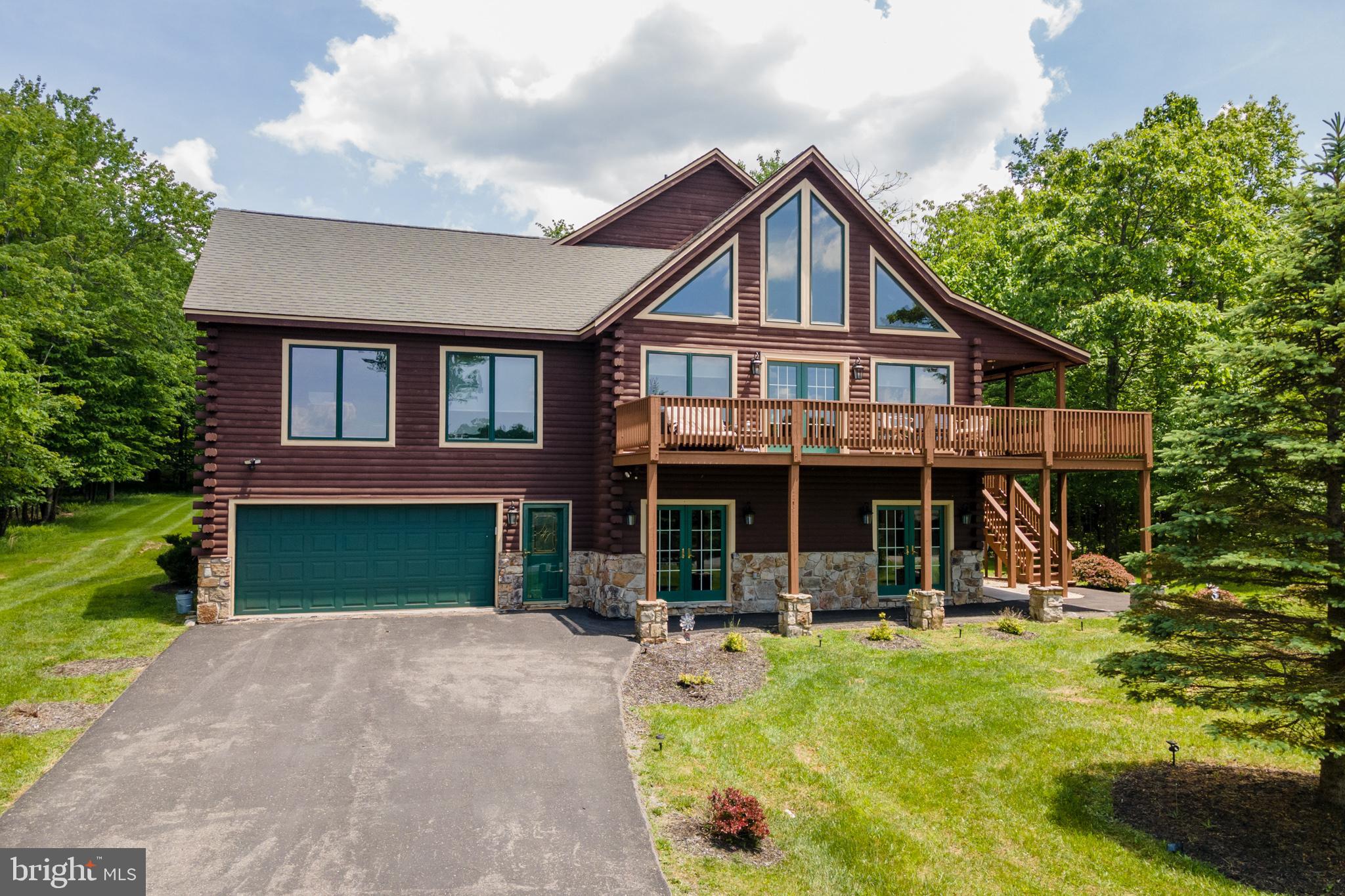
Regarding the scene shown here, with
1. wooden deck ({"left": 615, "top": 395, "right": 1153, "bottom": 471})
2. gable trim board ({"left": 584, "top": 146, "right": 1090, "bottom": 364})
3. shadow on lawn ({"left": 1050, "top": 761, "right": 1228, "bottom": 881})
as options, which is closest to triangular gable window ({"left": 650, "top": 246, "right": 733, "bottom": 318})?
gable trim board ({"left": 584, "top": 146, "right": 1090, "bottom": 364})

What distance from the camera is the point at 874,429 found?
579 inches

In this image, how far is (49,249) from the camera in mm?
24984

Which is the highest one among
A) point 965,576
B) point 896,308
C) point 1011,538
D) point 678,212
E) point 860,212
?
point 678,212

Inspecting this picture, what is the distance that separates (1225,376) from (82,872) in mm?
24733

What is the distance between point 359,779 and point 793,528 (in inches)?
331

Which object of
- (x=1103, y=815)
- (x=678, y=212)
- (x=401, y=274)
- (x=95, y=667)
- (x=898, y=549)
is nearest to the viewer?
(x=1103, y=815)

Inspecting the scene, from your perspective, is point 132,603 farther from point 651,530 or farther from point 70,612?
point 651,530

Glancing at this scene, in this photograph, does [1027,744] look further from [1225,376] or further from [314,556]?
[1225,376]

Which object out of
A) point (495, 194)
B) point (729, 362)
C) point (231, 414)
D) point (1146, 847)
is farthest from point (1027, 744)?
point (495, 194)

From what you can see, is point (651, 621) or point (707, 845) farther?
point (651, 621)

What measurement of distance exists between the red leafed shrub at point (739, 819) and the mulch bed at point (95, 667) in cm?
908

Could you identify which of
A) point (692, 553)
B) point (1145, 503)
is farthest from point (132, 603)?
point (1145, 503)

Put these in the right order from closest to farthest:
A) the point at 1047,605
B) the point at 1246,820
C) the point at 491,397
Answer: the point at 1246,820, the point at 1047,605, the point at 491,397

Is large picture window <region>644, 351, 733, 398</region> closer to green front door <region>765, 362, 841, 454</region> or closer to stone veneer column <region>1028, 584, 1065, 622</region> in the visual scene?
green front door <region>765, 362, 841, 454</region>
